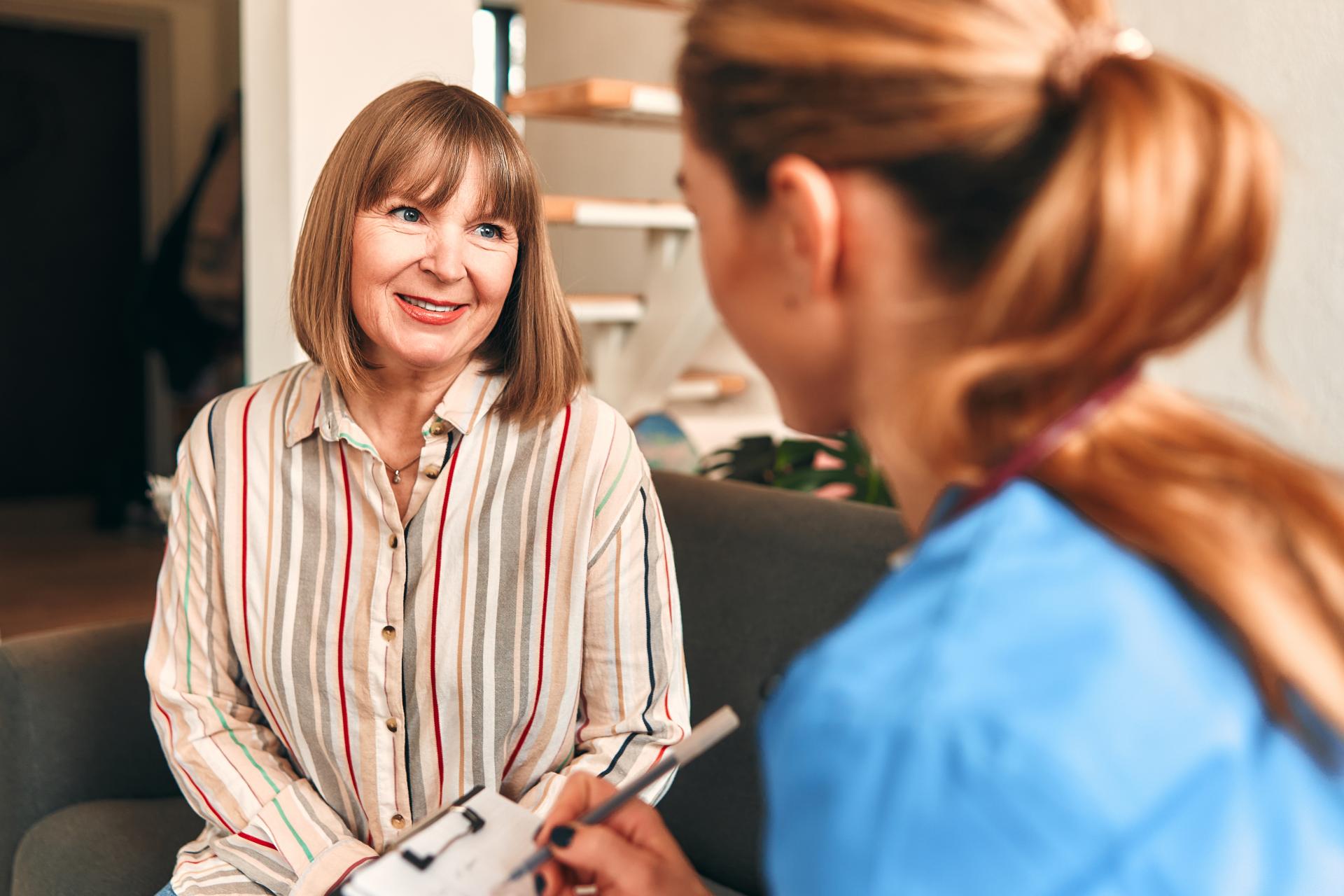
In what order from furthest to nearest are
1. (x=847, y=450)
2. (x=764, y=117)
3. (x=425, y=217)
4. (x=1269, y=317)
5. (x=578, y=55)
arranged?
(x=578, y=55) → (x=847, y=450) → (x=1269, y=317) → (x=425, y=217) → (x=764, y=117)

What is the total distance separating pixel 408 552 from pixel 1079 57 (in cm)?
84

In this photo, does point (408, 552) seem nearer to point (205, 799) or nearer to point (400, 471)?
point (400, 471)

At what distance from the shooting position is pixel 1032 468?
55cm

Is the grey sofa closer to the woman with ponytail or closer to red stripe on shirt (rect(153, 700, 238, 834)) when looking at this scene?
red stripe on shirt (rect(153, 700, 238, 834))

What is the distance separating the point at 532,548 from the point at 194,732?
38 centimetres

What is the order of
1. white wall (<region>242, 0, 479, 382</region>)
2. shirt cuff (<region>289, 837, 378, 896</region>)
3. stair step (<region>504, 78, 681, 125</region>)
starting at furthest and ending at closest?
stair step (<region>504, 78, 681, 125</region>) → white wall (<region>242, 0, 479, 382</region>) → shirt cuff (<region>289, 837, 378, 896</region>)

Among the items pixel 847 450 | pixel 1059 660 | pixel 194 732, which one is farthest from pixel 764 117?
pixel 847 450

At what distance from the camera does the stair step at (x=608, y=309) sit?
9.09ft

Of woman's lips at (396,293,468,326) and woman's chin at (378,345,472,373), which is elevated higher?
woman's lips at (396,293,468,326)

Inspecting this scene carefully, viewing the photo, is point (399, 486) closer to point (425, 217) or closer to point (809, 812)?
point (425, 217)

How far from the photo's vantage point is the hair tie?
56 centimetres

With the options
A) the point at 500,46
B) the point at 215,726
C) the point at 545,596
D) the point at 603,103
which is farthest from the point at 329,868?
the point at 500,46

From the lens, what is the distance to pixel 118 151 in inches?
219

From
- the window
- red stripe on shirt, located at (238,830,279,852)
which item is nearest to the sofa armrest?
red stripe on shirt, located at (238,830,279,852)
